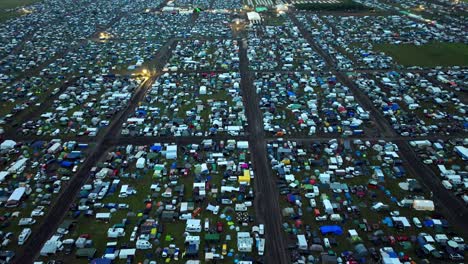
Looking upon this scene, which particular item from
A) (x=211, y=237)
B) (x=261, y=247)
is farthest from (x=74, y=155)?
(x=261, y=247)

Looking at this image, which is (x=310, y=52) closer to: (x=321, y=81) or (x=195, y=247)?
(x=321, y=81)

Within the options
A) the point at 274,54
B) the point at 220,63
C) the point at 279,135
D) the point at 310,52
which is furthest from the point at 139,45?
the point at 279,135

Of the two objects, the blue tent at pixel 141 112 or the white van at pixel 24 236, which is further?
the blue tent at pixel 141 112

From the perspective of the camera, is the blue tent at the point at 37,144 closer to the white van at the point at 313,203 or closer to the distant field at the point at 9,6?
the white van at the point at 313,203

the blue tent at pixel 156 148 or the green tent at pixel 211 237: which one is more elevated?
the blue tent at pixel 156 148

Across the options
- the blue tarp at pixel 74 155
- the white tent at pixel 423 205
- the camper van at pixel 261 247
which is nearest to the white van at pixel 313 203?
the camper van at pixel 261 247

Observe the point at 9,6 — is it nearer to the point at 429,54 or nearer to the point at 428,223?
the point at 429,54
